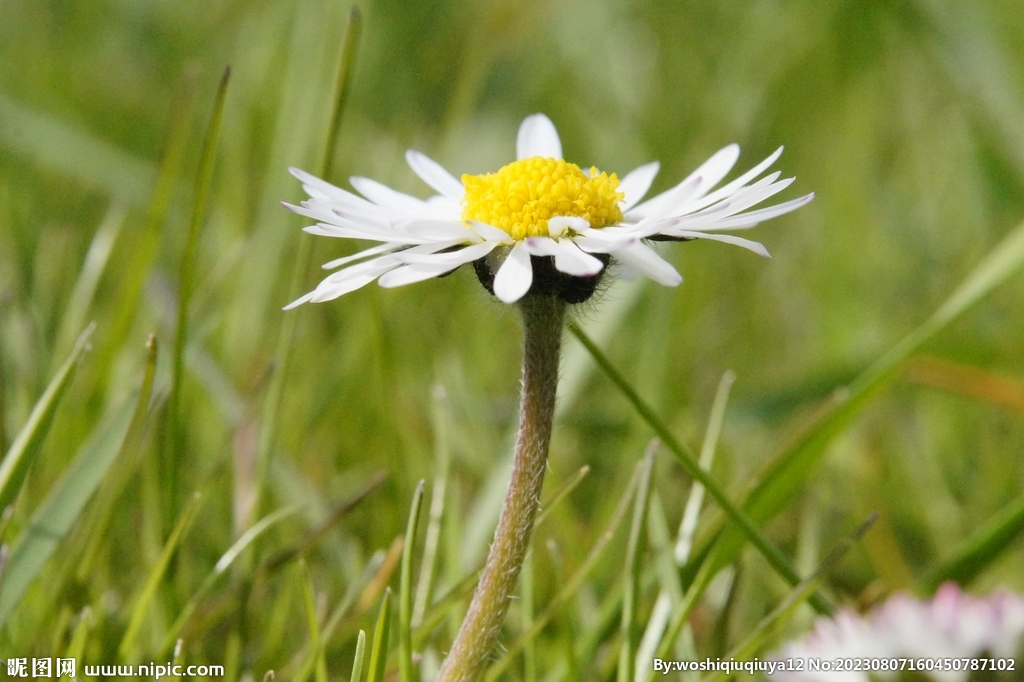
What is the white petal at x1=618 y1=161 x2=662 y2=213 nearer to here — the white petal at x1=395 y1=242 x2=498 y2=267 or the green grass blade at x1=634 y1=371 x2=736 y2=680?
the green grass blade at x1=634 y1=371 x2=736 y2=680

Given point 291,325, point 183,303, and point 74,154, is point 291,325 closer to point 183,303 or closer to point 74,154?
point 183,303

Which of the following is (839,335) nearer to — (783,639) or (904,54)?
(783,639)

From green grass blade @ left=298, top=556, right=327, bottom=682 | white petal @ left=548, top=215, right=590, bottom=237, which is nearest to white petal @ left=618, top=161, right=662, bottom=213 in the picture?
white petal @ left=548, top=215, right=590, bottom=237

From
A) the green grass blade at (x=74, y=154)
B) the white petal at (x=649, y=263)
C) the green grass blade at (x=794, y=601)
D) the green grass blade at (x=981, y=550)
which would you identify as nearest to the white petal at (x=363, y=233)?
the white petal at (x=649, y=263)

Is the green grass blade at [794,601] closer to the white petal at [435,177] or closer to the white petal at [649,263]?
the white petal at [649,263]

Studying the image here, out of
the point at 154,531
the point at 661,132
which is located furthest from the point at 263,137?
the point at 154,531

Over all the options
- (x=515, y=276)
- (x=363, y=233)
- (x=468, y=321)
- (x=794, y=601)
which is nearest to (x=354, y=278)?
(x=363, y=233)

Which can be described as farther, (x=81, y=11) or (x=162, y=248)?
(x=81, y=11)
